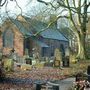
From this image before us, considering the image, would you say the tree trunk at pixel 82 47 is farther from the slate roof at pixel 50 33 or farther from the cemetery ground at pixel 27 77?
the slate roof at pixel 50 33

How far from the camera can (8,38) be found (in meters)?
52.7

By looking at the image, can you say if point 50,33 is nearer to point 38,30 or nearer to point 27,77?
point 38,30

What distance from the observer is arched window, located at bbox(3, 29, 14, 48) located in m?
52.5

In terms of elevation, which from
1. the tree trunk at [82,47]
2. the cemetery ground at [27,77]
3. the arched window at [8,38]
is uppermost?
the arched window at [8,38]

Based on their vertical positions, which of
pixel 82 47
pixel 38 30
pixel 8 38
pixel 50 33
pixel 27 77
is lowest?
pixel 27 77

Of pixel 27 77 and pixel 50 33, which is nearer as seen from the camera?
pixel 27 77

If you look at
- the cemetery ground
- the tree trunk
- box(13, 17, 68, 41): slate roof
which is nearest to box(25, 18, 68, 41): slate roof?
box(13, 17, 68, 41): slate roof

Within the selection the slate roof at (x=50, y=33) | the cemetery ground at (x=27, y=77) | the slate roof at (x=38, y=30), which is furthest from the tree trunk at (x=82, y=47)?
the slate roof at (x=50, y=33)

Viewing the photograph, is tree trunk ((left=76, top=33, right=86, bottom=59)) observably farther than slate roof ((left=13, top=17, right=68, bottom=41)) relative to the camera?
No

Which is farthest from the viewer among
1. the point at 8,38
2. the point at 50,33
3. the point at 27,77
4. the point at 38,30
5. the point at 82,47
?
the point at 50,33

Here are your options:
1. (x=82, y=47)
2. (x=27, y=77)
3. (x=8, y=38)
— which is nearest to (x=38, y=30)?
(x=8, y=38)

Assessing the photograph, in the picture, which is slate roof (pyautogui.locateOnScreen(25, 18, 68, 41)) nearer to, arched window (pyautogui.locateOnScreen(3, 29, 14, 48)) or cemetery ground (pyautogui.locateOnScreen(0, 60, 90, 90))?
arched window (pyautogui.locateOnScreen(3, 29, 14, 48))

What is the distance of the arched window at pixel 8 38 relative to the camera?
52.5m

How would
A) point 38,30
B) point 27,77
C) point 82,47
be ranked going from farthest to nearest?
point 38,30 < point 82,47 < point 27,77
